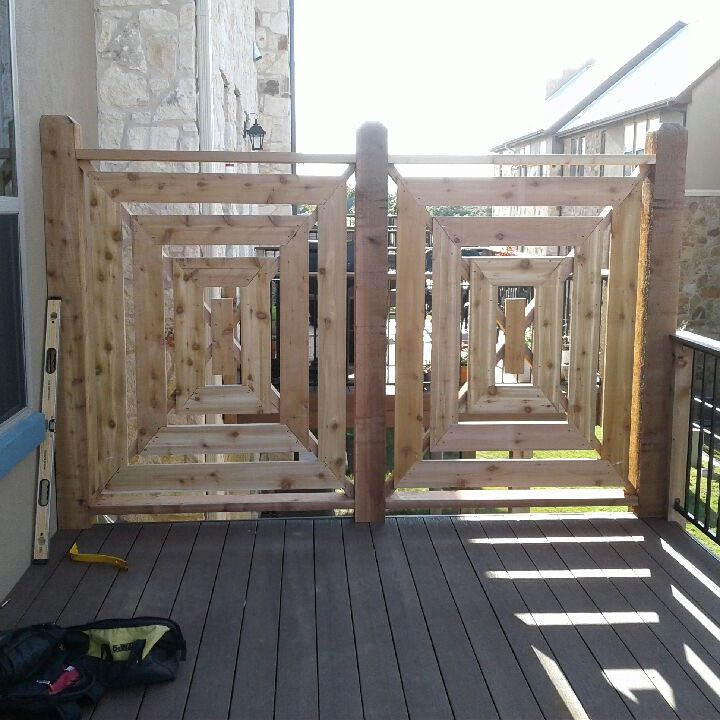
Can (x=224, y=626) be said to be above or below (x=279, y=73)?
below

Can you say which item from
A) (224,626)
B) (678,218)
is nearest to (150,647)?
(224,626)

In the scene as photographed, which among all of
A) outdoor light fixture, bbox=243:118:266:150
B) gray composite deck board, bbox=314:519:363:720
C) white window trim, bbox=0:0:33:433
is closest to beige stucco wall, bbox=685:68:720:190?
outdoor light fixture, bbox=243:118:266:150

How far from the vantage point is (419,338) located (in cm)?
412

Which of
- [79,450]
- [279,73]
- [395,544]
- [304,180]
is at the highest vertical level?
[279,73]

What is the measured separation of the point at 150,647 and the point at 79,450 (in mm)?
1470

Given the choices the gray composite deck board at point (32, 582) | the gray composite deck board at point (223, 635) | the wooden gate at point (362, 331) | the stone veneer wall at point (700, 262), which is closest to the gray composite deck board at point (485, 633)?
the wooden gate at point (362, 331)

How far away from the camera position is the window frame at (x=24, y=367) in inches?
133

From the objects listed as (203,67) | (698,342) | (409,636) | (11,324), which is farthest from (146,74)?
(409,636)

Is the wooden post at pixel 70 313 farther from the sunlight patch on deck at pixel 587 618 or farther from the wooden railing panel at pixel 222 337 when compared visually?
the sunlight patch on deck at pixel 587 618

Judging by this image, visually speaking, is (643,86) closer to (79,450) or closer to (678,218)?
(678,218)

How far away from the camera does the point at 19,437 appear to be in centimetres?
345

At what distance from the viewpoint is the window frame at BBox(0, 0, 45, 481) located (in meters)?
3.37

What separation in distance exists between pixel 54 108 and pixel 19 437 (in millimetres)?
1541

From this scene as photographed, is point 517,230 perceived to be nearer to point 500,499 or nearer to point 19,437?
point 500,499
